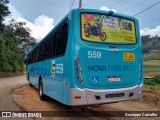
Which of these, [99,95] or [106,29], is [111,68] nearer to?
[99,95]

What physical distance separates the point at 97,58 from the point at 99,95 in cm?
111

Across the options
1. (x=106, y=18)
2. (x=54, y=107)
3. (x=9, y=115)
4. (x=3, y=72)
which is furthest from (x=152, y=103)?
(x=3, y=72)

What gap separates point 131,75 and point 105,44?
1.39 meters

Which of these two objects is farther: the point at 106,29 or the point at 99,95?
the point at 106,29

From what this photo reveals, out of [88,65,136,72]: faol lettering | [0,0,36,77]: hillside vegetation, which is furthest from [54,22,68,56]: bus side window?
[0,0,36,77]: hillside vegetation

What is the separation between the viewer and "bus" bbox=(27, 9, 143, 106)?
714 cm

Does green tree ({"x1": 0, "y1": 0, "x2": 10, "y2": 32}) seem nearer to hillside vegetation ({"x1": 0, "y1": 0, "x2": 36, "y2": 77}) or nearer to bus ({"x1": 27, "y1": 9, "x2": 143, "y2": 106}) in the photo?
hillside vegetation ({"x1": 0, "y1": 0, "x2": 36, "y2": 77})

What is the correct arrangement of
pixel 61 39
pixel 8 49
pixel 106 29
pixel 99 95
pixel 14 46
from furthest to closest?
pixel 14 46, pixel 8 49, pixel 61 39, pixel 106 29, pixel 99 95

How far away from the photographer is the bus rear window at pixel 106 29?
7.48 metres

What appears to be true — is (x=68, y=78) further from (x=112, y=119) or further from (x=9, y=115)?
(x=9, y=115)

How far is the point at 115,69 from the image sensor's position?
773cm

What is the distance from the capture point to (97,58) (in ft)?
24.4

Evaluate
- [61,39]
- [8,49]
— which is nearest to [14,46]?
[8,49]

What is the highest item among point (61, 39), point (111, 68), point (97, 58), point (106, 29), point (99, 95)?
point (106, 29)
